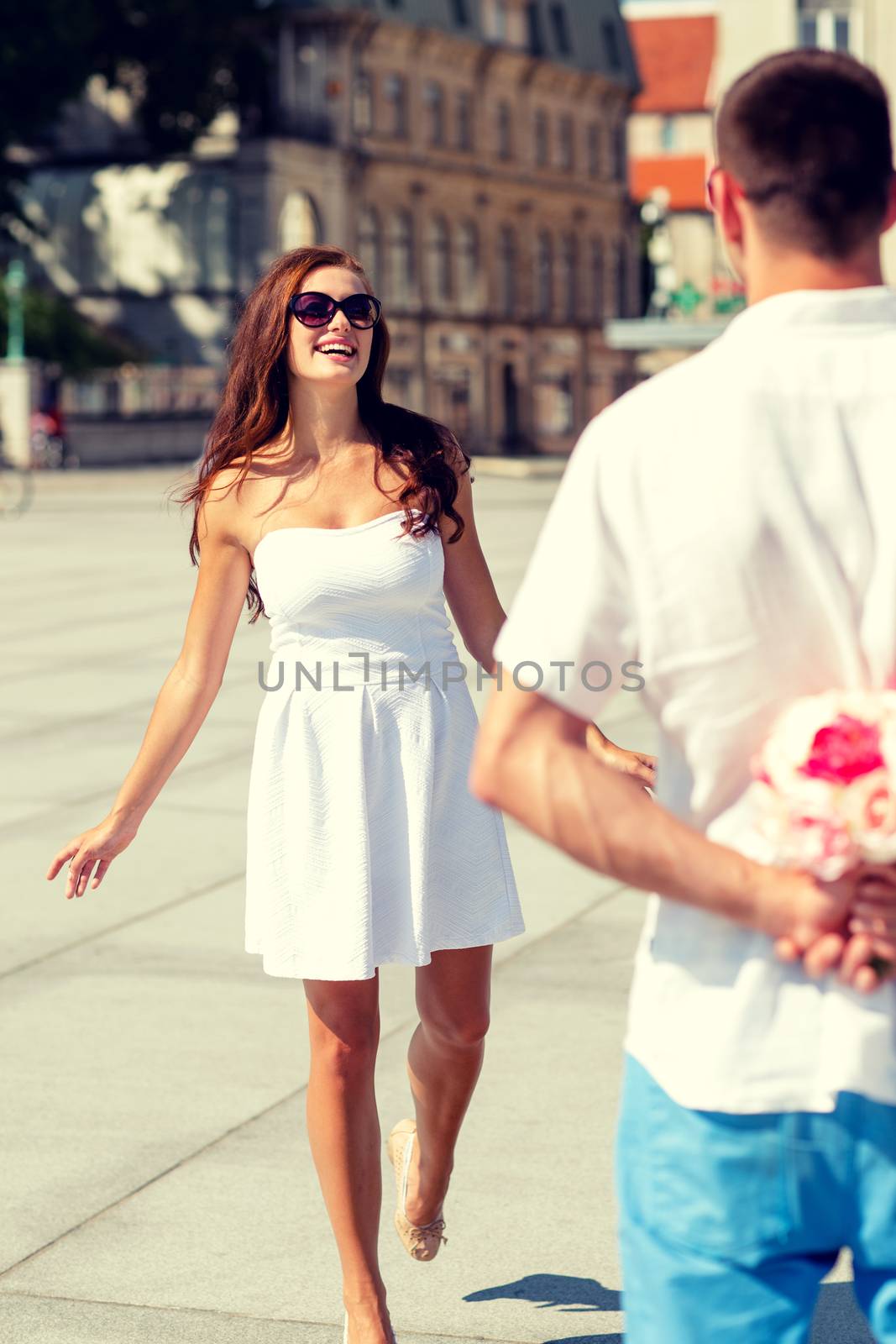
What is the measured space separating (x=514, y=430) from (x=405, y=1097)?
65264 mm

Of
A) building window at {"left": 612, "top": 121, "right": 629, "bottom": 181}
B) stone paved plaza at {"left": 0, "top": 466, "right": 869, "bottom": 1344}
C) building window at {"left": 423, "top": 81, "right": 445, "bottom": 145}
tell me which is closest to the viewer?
stone paved plaza at {"left": 0, "top": 466, "right": 869, "bottom": 1344}

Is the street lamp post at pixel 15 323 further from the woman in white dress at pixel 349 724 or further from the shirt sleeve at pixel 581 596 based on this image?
the shirt sleeve at pixel 581 596

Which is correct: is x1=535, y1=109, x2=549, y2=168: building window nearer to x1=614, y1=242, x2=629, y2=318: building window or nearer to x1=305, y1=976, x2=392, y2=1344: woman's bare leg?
x1=614, y1=242, x2=629, y2=318: building window

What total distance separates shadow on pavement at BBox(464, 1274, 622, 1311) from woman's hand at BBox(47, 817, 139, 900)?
1046 millimetres

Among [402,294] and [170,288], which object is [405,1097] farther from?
[402,294]

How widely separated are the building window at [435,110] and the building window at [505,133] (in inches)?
146

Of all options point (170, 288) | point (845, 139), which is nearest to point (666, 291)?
point (170, 288)

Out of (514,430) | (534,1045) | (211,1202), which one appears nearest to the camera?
(211,1202)

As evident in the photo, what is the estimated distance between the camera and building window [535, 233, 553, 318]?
71562 millimetres

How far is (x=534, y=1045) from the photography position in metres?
5.25

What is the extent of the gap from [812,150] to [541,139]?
7216 centimetres

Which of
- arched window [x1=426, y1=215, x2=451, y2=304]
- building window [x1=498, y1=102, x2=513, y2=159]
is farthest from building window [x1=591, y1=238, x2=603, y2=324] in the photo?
arched window [x1=426, y1=215, x2=451, y2=304]

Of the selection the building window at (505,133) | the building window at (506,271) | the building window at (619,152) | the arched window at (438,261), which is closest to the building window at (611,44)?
the building window at (619,152)

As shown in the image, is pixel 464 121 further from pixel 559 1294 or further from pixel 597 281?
pixel 559 1294
